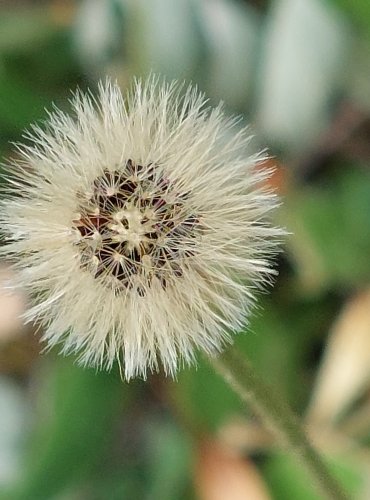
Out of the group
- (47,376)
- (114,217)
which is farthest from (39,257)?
(47,376)

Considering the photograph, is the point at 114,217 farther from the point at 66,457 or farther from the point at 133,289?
the point at 66,457

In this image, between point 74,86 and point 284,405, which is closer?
Answer: point 284,405

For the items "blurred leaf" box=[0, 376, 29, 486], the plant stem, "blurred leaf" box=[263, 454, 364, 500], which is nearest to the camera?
the plant stem

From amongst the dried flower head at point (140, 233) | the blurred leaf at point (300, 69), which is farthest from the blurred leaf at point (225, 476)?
the dried flower head at point (140, 233)

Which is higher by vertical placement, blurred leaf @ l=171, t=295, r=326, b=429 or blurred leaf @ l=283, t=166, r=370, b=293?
blurred leaf @ l=283, t=166, r=370, b=293

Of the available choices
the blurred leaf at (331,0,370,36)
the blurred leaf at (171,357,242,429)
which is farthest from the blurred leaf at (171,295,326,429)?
the blurred leaf at (331,0,370,36)

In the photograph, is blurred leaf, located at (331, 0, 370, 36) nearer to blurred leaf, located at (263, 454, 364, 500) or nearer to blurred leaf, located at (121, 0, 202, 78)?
blurred leaf, located at (121, 0, 202, 78)

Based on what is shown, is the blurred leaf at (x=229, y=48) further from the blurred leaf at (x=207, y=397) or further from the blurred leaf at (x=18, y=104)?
the blurred leaf at (x=207, y=397)

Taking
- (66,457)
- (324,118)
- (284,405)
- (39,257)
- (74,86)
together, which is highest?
(74,86)

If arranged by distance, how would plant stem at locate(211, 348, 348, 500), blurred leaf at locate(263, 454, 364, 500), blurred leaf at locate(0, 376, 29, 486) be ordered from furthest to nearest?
blurred leaf at locate(0, 376, 29, 486) → blurred leaf at locate(263, 454, 364, 500) → plant stem at locate(211, 348, 348, 500)
